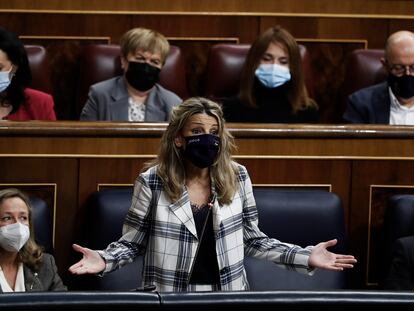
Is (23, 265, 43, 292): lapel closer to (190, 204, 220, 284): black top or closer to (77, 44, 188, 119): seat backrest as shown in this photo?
(190, 204, 220, 284): black top

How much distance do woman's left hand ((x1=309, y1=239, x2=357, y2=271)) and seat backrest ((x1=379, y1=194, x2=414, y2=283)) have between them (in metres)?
0.34

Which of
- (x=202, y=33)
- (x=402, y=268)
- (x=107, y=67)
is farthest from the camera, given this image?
(x=202, y=33)

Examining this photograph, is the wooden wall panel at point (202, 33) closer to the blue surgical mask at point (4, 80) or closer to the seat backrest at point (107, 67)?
the seat backrest at point (107, 67)

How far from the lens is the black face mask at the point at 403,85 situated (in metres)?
1.89

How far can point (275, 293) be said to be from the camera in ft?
2.56

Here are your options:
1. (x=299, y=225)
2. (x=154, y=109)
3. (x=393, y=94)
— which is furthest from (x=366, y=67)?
(x=299, y=225)

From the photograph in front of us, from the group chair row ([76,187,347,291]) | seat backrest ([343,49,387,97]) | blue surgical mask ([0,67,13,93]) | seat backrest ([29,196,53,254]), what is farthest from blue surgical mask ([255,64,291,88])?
seat backrest ([29,196,53,254])

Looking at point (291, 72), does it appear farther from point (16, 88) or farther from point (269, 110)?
point (16, 88)

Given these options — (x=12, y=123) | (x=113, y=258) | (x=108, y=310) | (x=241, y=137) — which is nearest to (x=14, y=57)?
(x=12, y=123)

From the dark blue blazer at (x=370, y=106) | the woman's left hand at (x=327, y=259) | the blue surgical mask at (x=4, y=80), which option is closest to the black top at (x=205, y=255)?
the woman's left hand at (x=327, y=259)

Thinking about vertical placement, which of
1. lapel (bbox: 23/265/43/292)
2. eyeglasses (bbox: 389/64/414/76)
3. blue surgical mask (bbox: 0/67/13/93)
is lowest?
lapel (bbox: 23/265/43/292)

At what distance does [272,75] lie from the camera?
A: 1.90m

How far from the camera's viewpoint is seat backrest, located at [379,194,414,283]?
1.58 meters

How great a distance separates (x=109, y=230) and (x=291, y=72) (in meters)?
0.55
